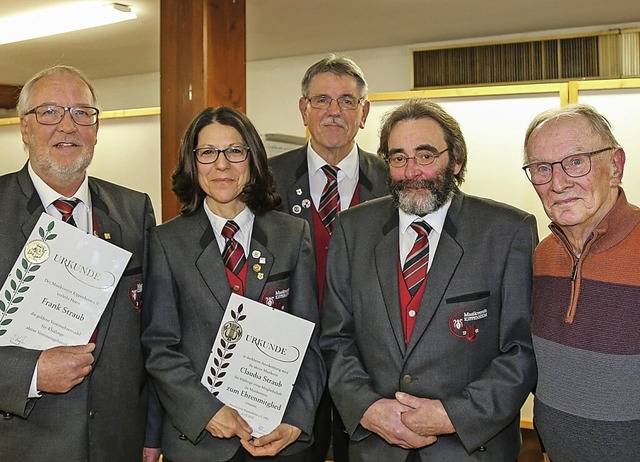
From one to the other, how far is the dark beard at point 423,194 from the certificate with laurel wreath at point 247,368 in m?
0.56

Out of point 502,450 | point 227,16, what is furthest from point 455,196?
point 227,16

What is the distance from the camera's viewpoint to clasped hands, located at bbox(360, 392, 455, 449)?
226 cm

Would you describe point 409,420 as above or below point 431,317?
below

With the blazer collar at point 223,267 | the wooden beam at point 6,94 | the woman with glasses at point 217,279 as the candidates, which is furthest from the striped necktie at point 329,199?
the wooden beam at point 6,94

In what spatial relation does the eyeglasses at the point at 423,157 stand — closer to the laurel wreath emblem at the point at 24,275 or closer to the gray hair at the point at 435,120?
the gray hair at the point at 435,120

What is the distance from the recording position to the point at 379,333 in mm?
2385

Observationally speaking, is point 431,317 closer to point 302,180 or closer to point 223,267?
point 223,267

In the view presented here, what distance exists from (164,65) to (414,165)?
2.22 meters

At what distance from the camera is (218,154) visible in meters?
2.53

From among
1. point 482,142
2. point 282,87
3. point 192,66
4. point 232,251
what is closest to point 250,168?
point 232,251

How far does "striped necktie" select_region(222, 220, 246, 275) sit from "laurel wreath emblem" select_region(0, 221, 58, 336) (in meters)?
0.54

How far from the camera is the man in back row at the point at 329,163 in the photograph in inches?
118

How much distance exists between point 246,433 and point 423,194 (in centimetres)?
95

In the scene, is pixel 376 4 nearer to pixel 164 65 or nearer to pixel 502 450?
pixel 164 65
